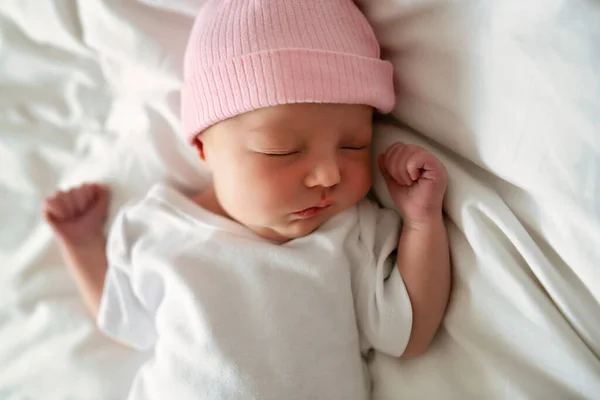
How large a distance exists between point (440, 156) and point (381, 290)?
0.82 feet

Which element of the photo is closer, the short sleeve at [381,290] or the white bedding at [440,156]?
the white bedding at [440,156]

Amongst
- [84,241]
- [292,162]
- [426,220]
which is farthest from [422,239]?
[84,241]

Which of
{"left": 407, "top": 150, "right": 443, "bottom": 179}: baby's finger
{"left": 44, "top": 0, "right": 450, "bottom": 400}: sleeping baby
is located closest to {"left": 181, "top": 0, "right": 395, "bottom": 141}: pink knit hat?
{"left": 44, "top": 0, "right": 450, "bottom": 400}: sleeping baby

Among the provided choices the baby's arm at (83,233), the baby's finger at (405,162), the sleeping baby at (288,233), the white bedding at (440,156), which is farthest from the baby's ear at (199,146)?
the baby's finger at (405,162)

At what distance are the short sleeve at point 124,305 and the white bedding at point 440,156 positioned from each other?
0.06 m

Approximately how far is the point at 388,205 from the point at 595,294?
14.8 inches

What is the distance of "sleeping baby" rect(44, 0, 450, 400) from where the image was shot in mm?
768

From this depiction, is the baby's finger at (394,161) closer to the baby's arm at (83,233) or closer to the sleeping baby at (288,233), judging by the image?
the sleeping baby at (288,233)

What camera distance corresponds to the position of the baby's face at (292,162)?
0.77m

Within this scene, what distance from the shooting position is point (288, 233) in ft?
2.82

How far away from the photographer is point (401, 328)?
82 centimetres

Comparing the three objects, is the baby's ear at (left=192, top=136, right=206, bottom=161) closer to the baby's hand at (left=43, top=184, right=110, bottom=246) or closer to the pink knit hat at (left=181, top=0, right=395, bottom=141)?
the pink knit hat at (left=181, top=0, right=395, bottom=141)

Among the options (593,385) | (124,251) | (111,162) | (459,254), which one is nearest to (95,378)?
(124,251)

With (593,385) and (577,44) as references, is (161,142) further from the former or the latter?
(593,385)
